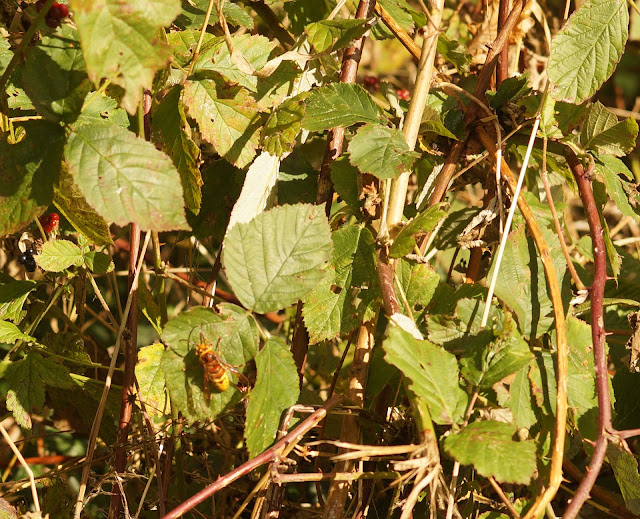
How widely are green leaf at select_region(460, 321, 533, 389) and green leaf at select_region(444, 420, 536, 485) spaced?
2.8 inches

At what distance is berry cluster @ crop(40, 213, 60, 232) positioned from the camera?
3.97 feet

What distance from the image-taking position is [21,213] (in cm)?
88

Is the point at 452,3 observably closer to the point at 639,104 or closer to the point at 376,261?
the point at 639,104

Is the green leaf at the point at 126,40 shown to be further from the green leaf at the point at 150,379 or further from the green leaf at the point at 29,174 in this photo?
the green leaf at the point at 150,379

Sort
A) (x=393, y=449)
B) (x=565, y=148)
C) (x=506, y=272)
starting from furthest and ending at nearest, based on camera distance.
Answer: (x=565, y=148), (x=506, y=272), (x=393, y=449)

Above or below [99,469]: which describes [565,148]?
above

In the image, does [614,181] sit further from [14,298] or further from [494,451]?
[14,298]

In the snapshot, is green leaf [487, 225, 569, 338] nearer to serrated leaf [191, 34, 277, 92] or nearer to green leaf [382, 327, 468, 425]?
green leaf [382, 327, 468, 425]

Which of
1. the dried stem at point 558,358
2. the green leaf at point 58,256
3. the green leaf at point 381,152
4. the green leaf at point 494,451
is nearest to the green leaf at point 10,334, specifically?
the green leaf at point 58,256

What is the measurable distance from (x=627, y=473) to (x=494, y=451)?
0.34 metres

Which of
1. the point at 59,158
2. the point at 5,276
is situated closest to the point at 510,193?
the point at 59,158

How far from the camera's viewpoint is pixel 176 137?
1.10 meters

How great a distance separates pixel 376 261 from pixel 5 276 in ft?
2.70

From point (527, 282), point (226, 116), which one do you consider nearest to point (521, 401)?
point (527, 282)
